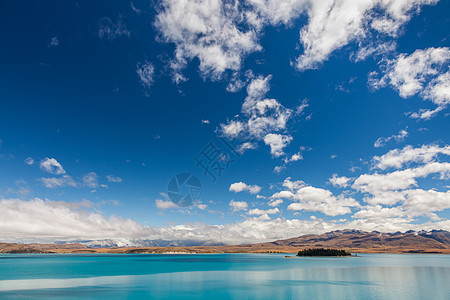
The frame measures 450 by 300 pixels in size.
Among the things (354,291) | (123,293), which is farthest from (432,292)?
(123,293)

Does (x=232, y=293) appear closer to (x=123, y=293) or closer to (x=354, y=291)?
(x=123, y=293)

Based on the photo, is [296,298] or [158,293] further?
[158,293]

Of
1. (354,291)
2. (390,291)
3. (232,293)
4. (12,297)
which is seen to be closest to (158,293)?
(232,293)

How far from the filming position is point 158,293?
4766cm

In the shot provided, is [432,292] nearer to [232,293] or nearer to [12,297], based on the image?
[232,293]

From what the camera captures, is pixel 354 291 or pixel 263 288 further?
pixel 263 288

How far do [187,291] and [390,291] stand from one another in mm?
39540

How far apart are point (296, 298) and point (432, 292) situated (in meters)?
26.9

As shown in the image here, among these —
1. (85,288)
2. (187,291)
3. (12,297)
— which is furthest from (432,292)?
(12,297)

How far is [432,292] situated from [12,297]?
74.8 meters

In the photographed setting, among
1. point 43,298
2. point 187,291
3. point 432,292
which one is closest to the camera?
point 43,298

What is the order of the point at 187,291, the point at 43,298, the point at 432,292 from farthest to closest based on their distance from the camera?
the point at 187,291 → the point at 432,292 → the point at 43,298

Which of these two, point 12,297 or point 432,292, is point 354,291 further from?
point 12,297

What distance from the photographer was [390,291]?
156 ft
